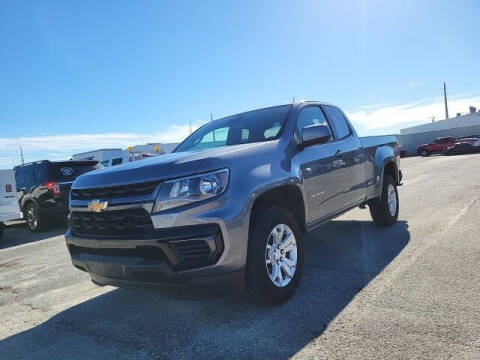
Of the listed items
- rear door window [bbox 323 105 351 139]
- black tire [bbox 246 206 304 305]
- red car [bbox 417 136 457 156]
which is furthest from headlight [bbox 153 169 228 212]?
red car [bbox 417 136 457 156]

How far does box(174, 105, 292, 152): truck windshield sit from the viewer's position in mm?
4191

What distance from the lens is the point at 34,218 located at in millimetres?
9836

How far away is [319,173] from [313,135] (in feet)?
1.51

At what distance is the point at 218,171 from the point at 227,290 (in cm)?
89

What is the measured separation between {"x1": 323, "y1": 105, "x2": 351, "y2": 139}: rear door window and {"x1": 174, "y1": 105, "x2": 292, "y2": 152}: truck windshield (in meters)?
0.92

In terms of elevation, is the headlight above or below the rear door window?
below

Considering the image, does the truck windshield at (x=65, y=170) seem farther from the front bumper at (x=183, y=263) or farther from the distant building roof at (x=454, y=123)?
the distant building roof at (x=454, y=123)

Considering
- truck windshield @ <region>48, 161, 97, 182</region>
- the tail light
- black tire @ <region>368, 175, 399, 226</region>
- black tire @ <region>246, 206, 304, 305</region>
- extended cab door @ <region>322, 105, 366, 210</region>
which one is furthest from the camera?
truck windshield @ <region>48, 161, 97, 182</region>

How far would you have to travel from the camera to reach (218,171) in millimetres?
3061

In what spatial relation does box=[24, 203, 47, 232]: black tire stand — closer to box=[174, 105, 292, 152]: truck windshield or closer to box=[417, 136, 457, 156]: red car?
box=[174, 105, 292, 152]: truck windshield

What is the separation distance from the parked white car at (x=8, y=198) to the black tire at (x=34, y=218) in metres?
0.60

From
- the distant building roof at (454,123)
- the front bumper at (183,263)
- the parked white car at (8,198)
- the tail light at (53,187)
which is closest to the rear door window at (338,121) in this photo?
the front bumper at (183,263)

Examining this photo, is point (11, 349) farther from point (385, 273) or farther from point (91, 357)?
point (385, 273)

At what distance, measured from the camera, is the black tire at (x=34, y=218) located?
9.67m
